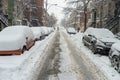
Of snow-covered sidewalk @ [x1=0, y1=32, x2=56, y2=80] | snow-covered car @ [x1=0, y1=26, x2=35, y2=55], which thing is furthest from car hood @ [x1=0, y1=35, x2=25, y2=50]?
snow-covered sidewalk @ [x1=0, y1=32, x2=56, y2=80]

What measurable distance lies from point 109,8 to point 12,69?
93.4 ft

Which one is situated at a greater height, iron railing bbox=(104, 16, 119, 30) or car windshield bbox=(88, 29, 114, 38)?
iron railing bbox=(104, 16, 119, 30)

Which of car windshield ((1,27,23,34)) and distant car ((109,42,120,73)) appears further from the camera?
car windshield ((1,27,23,34))

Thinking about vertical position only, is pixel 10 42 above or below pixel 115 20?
below

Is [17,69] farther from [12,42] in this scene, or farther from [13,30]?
[13,30]

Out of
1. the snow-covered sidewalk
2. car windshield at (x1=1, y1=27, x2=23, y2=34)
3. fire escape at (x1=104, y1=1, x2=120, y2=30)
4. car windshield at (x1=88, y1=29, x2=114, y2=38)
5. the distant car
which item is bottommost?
the snow-covered sidewalk

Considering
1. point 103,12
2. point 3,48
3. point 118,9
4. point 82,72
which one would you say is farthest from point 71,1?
point 82,72

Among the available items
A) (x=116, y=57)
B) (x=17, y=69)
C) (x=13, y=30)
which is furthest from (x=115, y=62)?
(x=13, y=30)

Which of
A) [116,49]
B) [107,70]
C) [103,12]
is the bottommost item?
[107,70]

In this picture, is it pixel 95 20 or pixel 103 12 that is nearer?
pixel 103 12

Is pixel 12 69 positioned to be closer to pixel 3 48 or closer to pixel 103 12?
pixel 3 48

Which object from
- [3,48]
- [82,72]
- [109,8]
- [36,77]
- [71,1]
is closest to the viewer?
[36,77]

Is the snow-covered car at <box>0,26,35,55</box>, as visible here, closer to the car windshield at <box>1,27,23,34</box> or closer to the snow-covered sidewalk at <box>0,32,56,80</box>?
the car windshield at <box>1,27,23,34</box>

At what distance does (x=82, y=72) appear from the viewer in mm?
9406
